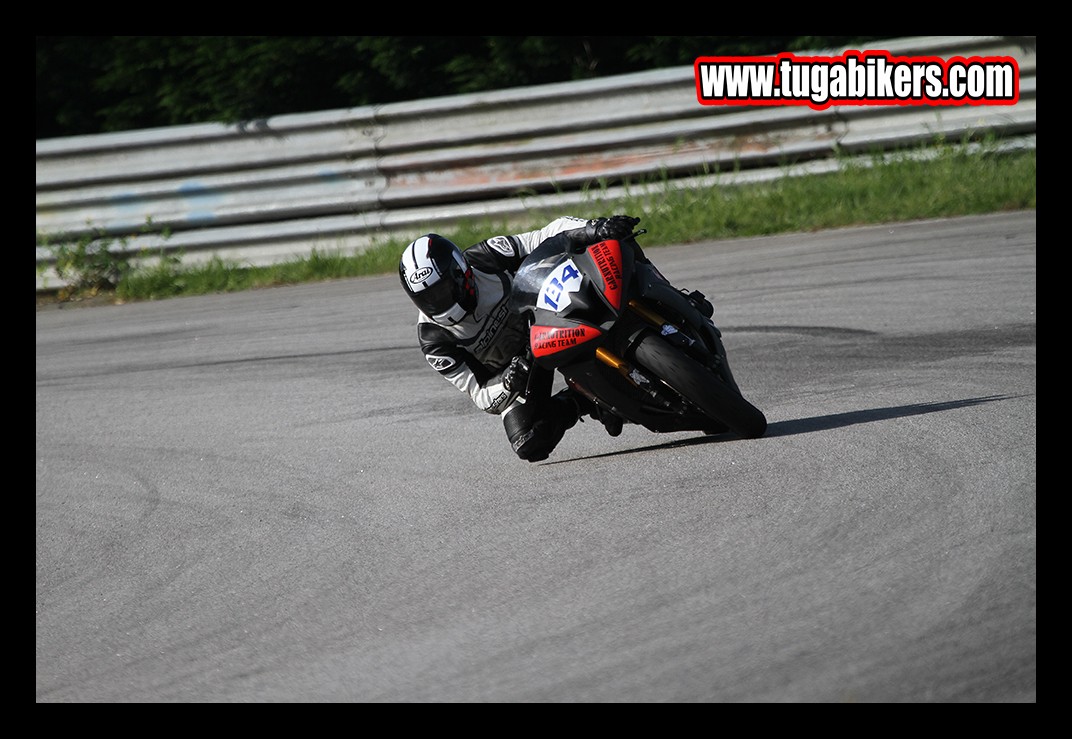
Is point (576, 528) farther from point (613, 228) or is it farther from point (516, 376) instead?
point (613, 228)

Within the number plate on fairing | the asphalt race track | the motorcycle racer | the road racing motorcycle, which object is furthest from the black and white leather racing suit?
the number plate on fairing

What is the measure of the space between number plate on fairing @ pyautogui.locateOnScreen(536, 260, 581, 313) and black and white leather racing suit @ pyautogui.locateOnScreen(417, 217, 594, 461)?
0.51 meters

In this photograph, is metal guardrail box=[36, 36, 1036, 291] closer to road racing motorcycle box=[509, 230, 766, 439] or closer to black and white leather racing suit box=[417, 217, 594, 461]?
black and white leather racing suit box=[417, 217, 594, 461]

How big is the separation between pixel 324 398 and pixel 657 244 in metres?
4.40

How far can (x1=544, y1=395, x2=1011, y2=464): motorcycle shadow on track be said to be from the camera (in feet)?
17.8

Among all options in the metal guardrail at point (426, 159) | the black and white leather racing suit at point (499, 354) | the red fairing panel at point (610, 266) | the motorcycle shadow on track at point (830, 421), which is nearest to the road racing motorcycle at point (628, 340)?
the red fairing panel at point (610, 266)

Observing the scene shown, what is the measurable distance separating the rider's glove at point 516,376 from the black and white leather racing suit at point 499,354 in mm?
53

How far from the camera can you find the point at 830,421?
18.2 feet

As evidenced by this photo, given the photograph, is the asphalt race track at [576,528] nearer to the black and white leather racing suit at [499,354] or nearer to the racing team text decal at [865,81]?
the black and white leather racing suit at [499,354]

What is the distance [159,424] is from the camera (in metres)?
7.62

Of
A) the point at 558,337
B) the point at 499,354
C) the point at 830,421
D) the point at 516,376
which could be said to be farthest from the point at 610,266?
the point at 830,421

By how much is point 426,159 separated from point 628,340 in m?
7.07

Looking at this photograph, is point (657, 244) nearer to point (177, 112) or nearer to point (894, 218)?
point (894, 218)

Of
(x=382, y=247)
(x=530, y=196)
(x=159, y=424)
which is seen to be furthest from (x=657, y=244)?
(x=159, y=424)
